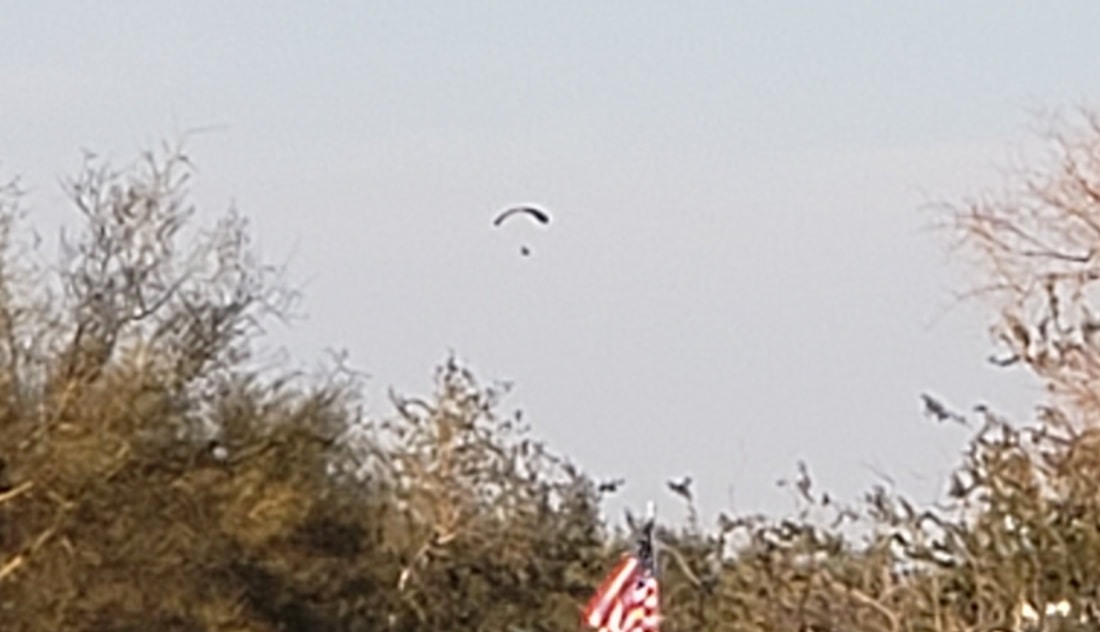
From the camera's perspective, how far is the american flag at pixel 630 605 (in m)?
25.8

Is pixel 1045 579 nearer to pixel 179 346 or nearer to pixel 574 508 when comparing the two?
pixel 179 346

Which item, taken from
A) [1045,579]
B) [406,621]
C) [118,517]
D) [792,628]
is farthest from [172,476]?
[1045,579]

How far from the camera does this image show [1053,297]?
2050 cm

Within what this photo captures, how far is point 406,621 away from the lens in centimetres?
3862

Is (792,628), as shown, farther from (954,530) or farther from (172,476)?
(172,476)

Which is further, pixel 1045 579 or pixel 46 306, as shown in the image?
pixel 46 306

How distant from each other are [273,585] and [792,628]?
37.3 ft

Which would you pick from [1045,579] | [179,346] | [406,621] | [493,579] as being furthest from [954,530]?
[493,579]

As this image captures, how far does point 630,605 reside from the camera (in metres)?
26.1

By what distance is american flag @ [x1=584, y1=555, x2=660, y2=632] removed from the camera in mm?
25844

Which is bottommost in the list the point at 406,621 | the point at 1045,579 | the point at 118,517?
the point at 1045,579

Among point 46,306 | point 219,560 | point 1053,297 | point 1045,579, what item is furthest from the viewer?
point 219,560

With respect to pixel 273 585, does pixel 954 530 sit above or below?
below

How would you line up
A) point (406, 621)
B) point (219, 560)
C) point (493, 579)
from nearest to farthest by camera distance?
point (219, 560) < point (406, 621) < point (493, 579)
